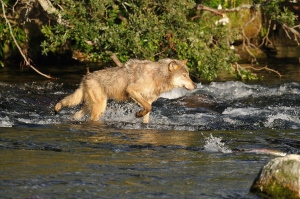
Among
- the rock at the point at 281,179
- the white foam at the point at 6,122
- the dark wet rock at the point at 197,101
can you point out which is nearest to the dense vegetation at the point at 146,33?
the dark wet rock at the point at 197,101

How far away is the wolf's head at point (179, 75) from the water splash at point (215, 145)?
263cm

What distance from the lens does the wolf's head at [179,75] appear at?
49.0 feet

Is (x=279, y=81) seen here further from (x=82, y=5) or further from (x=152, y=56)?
(x=82, y=5)

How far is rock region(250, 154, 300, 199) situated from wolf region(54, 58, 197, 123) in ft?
21.4

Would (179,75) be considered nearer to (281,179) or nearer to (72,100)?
(72,100)

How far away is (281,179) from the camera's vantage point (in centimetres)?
833

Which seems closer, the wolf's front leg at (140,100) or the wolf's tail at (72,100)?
the wolf's front leg at (140,100)

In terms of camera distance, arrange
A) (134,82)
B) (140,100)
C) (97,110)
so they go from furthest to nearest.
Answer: (97,110)
(134,82)
(140,100)

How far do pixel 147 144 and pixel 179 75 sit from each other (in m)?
3.27

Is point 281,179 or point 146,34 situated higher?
point 146,34

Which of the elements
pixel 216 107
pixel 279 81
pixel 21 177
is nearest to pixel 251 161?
pixel 21 177

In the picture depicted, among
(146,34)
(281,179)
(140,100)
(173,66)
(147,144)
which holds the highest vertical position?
(146,34)

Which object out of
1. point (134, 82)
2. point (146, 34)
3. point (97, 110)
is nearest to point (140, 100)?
point (134, 82)

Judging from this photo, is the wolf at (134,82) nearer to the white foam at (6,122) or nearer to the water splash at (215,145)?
the white foam at (6,122)
